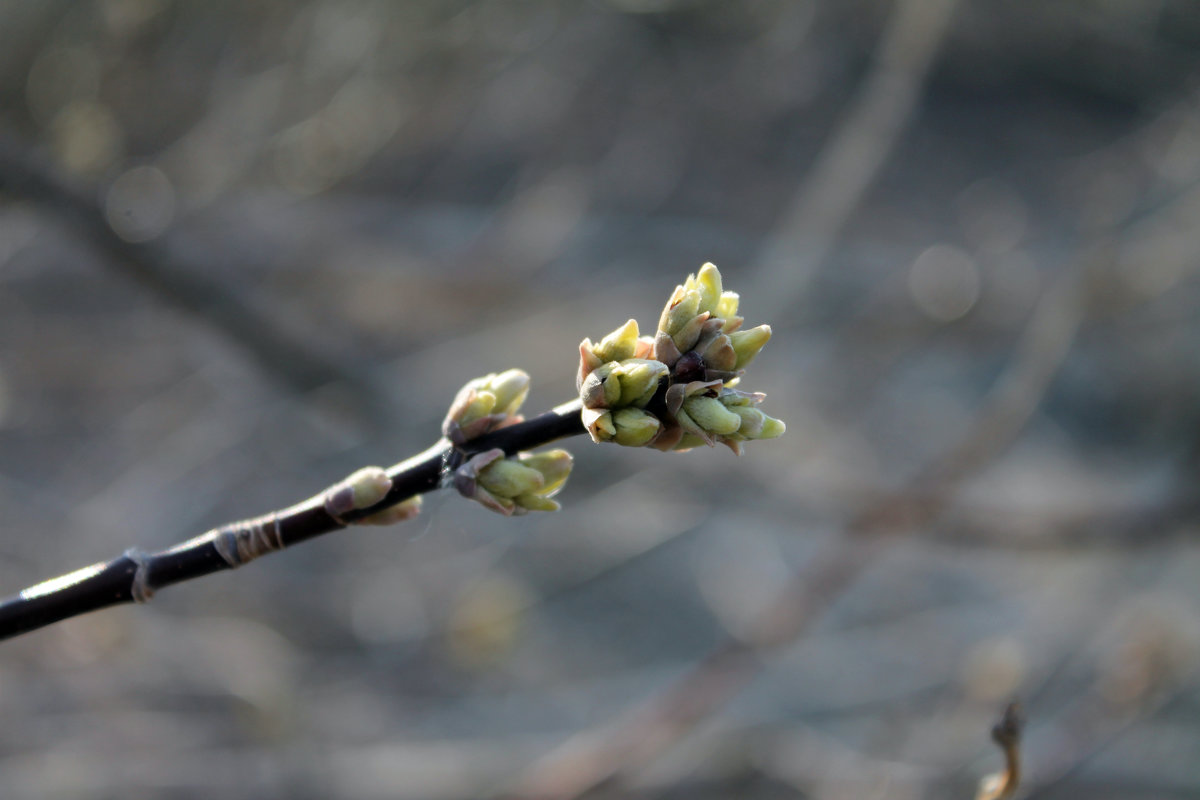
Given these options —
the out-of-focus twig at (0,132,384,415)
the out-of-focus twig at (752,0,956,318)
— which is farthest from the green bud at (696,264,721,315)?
the out-of-focus twig at (752,0,956,318)

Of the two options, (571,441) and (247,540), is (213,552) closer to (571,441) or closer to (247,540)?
(247,540)

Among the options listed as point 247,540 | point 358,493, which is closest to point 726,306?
point 358,493

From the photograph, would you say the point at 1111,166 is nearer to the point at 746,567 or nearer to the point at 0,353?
the point at 746,567

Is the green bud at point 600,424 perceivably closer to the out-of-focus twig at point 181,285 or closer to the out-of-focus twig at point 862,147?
the out-of-focus twig at point 181,285

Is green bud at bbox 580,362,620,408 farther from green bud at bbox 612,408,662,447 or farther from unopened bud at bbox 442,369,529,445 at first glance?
unopened bud at bbox 442,369,529,445

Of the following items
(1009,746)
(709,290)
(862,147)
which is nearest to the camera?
(709,290)

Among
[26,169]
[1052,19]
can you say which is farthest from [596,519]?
[1052,19]

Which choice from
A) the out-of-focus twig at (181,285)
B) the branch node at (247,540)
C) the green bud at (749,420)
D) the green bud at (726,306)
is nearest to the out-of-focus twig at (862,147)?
the out-of-focus twig at (181,285)
